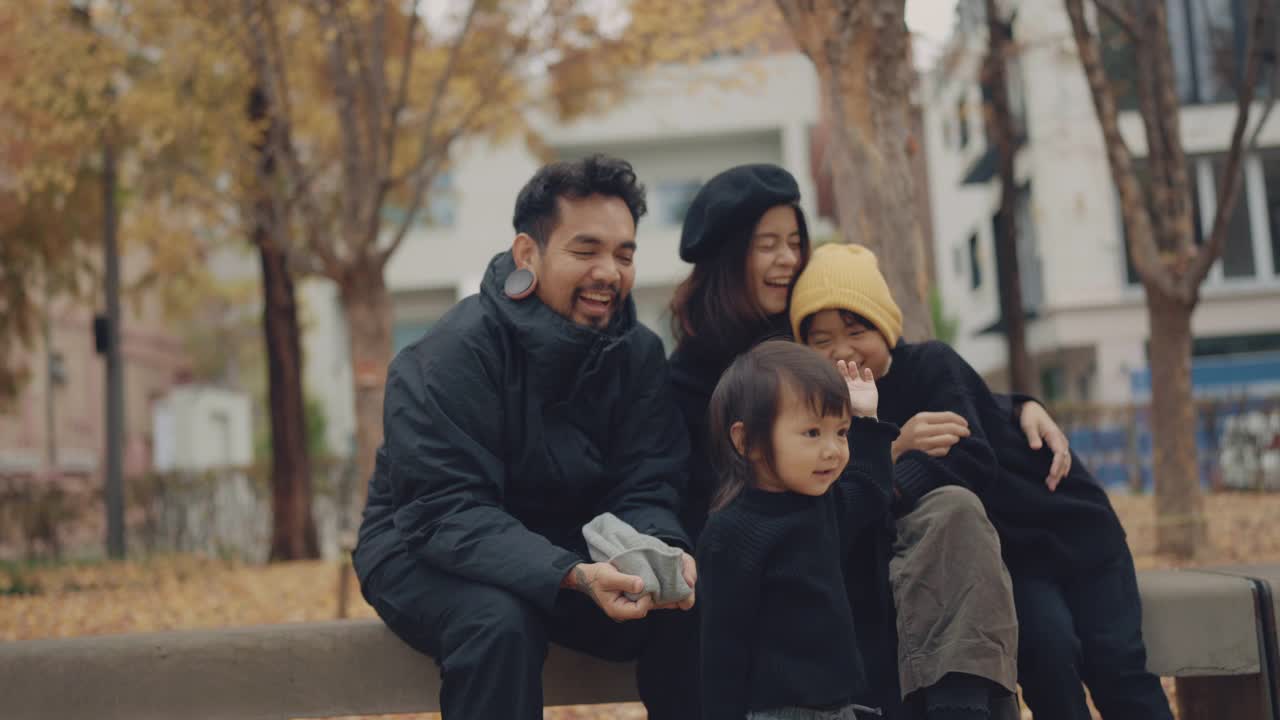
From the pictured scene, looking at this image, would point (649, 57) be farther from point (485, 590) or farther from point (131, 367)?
point (131, 367)

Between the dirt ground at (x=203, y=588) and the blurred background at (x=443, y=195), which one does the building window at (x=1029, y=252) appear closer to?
the blurred background at (x=443, y=195)

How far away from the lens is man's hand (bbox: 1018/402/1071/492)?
3600 mm

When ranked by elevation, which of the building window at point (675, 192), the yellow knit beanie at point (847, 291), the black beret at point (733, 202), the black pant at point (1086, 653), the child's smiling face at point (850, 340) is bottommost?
the black pant at point (1086, 653)

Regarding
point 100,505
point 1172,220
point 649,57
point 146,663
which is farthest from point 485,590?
point 100,505

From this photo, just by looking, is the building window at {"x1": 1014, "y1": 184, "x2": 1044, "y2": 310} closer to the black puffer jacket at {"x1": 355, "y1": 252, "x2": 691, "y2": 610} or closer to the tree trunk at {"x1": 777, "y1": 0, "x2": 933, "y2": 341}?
the tree trunk at {"x1": 777, "y1": 0, "x2": 933, "y2": 341}

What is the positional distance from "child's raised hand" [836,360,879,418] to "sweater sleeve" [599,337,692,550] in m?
Result: 0.52

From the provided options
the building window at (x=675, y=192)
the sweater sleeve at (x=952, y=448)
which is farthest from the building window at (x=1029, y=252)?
the sweater sleeve at (x=952, y=448)

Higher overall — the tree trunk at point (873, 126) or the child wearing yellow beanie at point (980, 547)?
the tree trunk at point (873, 126)

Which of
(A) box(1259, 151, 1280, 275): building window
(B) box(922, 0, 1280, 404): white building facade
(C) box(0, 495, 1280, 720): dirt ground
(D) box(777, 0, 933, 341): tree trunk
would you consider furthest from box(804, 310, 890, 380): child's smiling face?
(A) box(1259, 151, 1280, 275): building window

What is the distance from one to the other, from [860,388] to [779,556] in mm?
485

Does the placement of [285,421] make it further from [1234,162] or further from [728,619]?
[728,619]

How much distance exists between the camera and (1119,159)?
9.69 meters

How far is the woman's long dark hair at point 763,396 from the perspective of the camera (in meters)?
3.07

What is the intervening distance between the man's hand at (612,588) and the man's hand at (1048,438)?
4.22 feet
